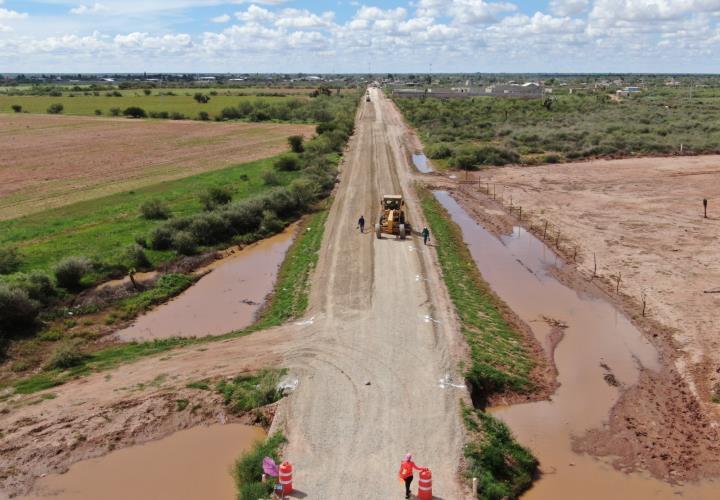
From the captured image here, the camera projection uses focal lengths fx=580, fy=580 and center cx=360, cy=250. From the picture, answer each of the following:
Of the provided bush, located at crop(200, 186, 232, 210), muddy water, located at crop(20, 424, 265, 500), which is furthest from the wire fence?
bush, located at crop(200, 186, 232, 210)

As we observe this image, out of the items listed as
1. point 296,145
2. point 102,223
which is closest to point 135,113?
point 296,145

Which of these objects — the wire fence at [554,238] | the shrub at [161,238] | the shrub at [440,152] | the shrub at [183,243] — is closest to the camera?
the wire fence at [554,238]

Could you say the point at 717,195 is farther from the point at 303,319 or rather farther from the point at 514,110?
the point at 514,110

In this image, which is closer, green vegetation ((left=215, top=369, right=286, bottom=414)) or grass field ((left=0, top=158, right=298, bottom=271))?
green vegetation ((left=215, top=369, right=286, bottom=414))

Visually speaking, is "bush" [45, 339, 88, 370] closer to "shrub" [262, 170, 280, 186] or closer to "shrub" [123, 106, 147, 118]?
"shrub" [262, 170, 280, 186]

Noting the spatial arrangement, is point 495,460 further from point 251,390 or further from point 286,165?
point 286,165

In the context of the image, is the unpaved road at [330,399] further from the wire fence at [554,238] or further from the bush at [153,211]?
the bush at [153,211]

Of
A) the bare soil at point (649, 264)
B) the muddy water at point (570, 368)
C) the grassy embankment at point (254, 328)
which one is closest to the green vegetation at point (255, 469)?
the muddy water at point (570, 368)

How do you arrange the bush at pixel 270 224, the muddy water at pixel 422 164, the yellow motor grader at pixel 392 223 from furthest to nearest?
the muddy water at pixel 422 164, the bush at pixel 270 224, the yellow motor grader at pixel 392 223
